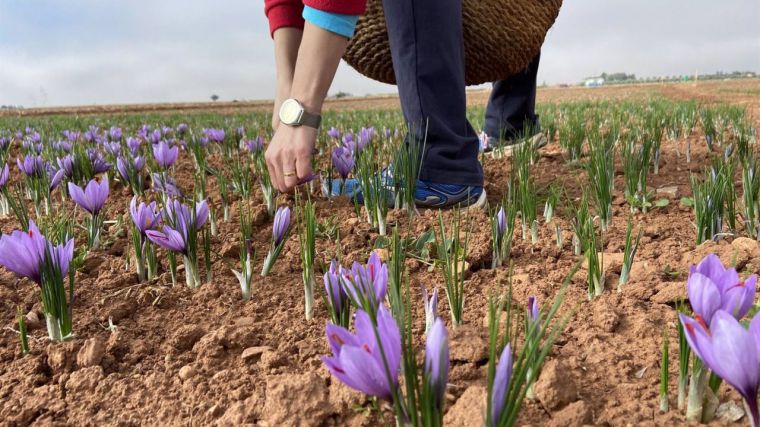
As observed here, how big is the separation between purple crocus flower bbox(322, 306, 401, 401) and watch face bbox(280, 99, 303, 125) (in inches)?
43.0

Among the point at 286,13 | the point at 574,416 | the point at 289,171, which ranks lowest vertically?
the point at 574,416

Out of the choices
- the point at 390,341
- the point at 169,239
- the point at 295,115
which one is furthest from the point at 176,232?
the point at 390,341

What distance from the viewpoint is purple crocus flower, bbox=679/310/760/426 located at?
0.67 metres

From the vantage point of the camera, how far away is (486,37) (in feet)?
8.23

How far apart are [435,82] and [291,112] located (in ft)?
2.30

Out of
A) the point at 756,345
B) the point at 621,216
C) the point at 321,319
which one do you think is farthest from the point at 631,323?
the point at 621,216

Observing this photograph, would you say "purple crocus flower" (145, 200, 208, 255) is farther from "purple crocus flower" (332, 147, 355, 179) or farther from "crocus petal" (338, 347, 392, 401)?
"purple crocus flower" (332, 147, 355, 179)

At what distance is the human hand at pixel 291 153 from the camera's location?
1.71 meters

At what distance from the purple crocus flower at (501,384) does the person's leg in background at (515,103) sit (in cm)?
284

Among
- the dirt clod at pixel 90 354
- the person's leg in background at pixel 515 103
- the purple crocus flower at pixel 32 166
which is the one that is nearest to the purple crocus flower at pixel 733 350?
the dirt clod at pixel 90 354

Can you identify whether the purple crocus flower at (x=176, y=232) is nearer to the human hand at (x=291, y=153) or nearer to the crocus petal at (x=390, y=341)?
the human hand at (x=291, y=153)

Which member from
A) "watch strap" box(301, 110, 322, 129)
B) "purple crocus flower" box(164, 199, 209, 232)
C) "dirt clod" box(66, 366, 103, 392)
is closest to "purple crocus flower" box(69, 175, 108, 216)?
"purple crocus flower" box(164, 199, 209, 232)

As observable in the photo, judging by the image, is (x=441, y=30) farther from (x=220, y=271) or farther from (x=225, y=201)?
(x=220, y=271)

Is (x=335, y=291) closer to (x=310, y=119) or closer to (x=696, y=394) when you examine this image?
(x=696, y=394)
